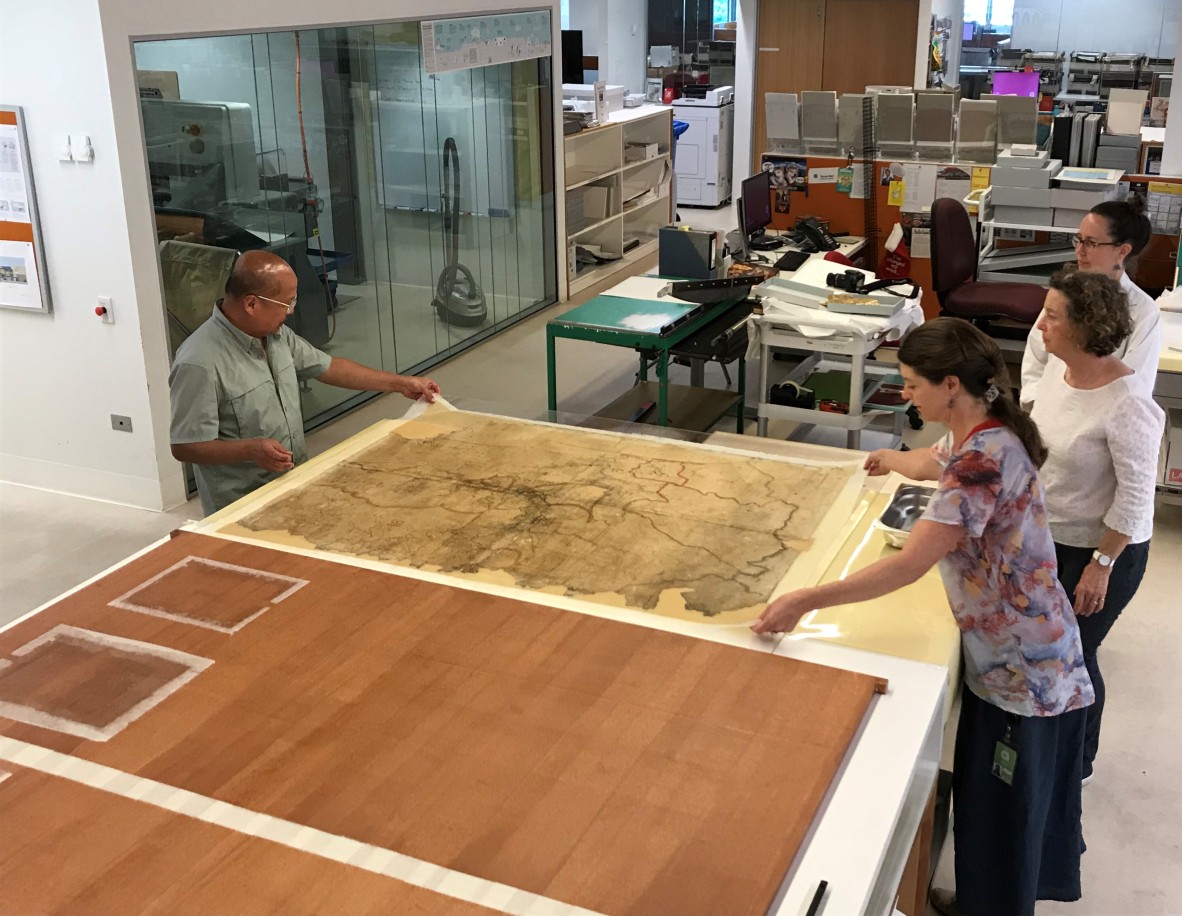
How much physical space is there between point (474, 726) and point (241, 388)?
1500 mm

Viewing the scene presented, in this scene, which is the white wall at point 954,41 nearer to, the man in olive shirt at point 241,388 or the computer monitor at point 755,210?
the computer monitor at point 755,210

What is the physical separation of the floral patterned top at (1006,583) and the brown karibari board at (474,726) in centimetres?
33

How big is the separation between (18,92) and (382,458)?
8.90 ft

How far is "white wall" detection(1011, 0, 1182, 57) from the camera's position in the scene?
11422mm

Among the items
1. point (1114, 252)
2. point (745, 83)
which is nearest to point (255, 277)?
point (1114, 252)

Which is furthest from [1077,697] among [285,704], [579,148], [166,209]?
[579,148]

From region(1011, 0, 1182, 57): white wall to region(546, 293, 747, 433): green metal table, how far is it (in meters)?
8.43

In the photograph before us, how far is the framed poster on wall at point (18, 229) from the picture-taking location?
470 centimetres

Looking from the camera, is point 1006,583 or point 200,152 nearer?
point 1006,583

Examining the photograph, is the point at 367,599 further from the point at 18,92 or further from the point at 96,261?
the point at 18,92

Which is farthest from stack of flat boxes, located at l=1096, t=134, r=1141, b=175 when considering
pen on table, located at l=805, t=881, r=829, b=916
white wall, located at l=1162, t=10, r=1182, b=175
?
pen on table, located at l=805, t=881, r=829, b=916

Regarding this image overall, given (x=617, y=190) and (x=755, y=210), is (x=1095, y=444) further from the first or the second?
(x=617, y=190)

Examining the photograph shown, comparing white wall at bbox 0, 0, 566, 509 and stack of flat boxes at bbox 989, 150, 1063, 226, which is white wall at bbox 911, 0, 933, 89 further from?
white wall at bbox 0, 0, 566, 509

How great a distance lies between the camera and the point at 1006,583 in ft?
7.23
